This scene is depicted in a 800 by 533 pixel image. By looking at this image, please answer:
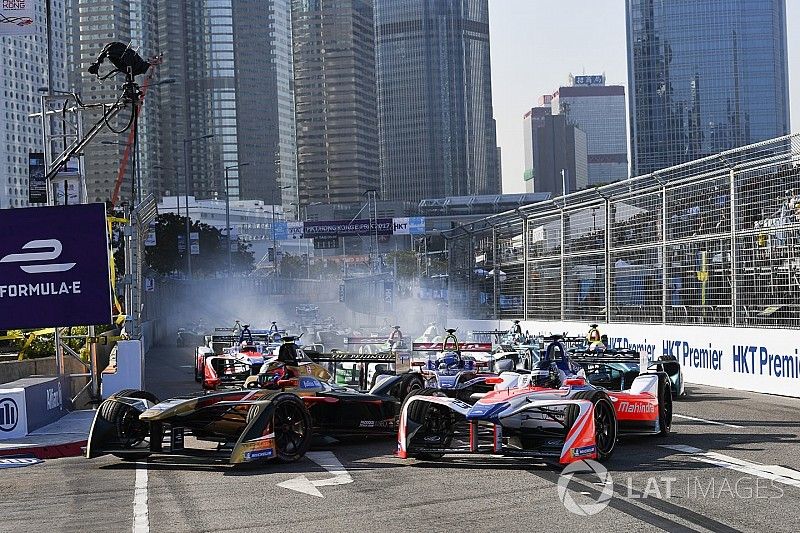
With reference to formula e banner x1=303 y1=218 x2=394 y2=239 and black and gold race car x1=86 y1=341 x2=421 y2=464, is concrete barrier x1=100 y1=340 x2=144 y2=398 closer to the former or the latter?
black and gold race car x1=86 y1=341 x2=421 y2=464

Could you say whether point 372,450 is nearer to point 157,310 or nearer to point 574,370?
point 574,370

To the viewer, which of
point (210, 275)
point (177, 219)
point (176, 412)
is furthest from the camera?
point (210, 275)

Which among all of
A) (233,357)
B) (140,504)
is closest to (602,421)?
(140,504)

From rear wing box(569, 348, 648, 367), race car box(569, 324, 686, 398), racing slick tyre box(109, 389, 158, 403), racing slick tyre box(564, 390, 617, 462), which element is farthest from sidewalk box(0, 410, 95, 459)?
rear wing box(569, 348, 648, 367)

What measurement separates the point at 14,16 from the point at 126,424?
13.6 metres

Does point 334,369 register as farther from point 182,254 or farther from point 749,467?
point 182,254

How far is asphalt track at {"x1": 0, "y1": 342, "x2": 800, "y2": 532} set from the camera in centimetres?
882

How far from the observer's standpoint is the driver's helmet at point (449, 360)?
19980mm

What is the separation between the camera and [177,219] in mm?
95875

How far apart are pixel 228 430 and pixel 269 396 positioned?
0.66 m

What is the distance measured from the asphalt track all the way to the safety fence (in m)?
8.39

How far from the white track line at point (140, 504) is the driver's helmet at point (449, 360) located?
8275mm

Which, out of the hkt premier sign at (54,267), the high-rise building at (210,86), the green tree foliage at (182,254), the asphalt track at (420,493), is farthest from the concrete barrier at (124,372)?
the high-rise building at (210,86)

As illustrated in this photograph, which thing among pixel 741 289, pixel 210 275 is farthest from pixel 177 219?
pixel 741 289
